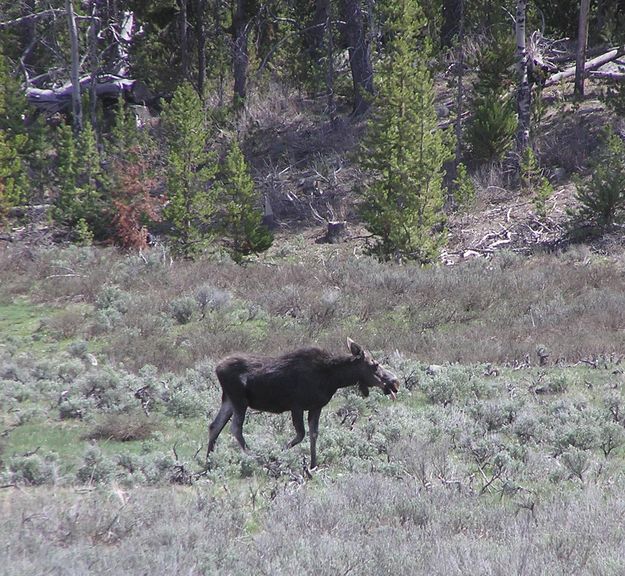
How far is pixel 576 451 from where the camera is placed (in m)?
9.79

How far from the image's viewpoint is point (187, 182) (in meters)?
28.7

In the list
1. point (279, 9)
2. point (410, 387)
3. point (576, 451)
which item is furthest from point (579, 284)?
point (279, 9)

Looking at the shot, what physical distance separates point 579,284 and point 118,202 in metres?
14.7

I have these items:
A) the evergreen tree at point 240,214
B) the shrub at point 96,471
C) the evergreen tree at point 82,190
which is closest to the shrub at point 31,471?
the shrub at point 96,471

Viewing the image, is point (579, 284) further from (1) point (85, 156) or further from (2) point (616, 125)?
(1) point (85, 156)

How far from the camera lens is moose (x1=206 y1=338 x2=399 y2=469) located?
10230 millimetres

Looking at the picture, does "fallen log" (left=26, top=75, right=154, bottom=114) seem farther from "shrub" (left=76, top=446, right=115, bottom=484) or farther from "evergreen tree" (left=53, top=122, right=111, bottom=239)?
"shrub" (left=76, top=446, right=115, bottom=484)

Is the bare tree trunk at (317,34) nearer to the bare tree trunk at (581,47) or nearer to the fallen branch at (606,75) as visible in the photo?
the bare tree trunk at (581,47)

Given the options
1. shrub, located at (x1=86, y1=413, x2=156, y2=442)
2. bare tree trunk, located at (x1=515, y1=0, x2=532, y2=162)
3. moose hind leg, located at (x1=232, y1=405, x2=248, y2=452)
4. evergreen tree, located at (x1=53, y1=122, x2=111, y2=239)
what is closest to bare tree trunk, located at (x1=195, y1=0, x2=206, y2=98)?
evergreen tree, located at (x1=53, y1=122, x2=111, y2=239)

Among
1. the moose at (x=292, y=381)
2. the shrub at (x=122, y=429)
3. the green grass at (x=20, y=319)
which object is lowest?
the green grass at (x=20, y=319)

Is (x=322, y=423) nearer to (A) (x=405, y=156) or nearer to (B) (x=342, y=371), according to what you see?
(B) (x=342, y=371)

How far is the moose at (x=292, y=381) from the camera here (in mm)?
10230

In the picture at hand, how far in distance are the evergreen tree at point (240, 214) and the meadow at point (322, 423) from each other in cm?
420

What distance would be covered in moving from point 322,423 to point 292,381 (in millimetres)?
2083
